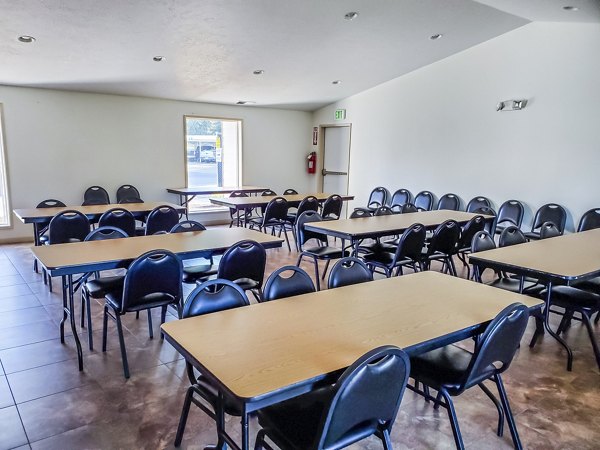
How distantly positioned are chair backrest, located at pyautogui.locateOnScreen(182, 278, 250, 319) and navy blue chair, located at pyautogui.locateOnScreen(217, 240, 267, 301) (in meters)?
0.85

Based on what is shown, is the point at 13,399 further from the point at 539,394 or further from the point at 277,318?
the point at 539,394

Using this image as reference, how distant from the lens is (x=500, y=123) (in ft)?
21.2

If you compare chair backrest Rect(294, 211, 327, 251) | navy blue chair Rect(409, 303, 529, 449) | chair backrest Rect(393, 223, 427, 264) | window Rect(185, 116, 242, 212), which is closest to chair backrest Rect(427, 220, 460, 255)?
chair backrest Rect(393, 223, 427, 264)

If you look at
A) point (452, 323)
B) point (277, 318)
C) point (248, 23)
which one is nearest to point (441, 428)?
point (452, 323)

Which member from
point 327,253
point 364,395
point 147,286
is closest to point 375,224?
point 327,253

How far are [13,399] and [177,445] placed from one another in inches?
43.5

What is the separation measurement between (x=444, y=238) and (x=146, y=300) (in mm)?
2970

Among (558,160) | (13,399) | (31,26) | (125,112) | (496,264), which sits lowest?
(13,399)

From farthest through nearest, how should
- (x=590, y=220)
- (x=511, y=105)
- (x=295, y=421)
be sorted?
(x=511, y=105) → (x=590, y=220) → (x=295, y=421)

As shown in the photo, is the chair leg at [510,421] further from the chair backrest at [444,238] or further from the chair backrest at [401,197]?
the chair backrest at [401,197]

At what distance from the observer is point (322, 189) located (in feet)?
32.4

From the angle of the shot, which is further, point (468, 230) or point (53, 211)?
point (53, 211)

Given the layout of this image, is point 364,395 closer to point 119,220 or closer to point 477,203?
point 119,220

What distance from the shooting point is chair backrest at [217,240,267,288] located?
10.3 feet
